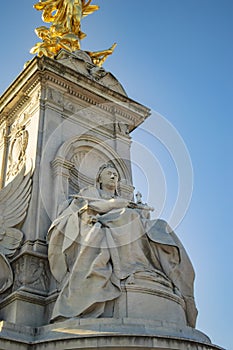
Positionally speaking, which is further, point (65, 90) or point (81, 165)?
point (65, 90)

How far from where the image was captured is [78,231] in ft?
34.5

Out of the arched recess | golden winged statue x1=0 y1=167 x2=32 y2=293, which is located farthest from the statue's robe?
the arched recess

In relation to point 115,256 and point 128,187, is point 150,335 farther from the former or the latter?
point 128,187

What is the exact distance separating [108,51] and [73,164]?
199 inches

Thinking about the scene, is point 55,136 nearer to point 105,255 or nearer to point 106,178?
point 106,178

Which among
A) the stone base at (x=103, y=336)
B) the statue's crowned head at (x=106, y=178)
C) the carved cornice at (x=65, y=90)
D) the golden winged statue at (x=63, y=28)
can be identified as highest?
the golden winged statue at (x=63, y=28)

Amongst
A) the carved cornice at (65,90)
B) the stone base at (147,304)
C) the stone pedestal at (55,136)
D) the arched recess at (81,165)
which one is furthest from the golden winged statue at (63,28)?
the stone base at (147,304)

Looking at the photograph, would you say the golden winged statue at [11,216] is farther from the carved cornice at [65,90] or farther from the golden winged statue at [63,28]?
the golden winged statue at [63,28]

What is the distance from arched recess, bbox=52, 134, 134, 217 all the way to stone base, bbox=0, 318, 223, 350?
3.23 meters

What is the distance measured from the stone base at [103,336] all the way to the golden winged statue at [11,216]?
6.51ft

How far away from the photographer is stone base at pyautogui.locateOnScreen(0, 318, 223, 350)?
873 cm

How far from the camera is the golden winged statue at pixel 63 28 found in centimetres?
1562

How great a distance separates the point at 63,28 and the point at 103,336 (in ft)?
33.8

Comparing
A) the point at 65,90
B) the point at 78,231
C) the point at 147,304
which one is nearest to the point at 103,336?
the point at 147,304
